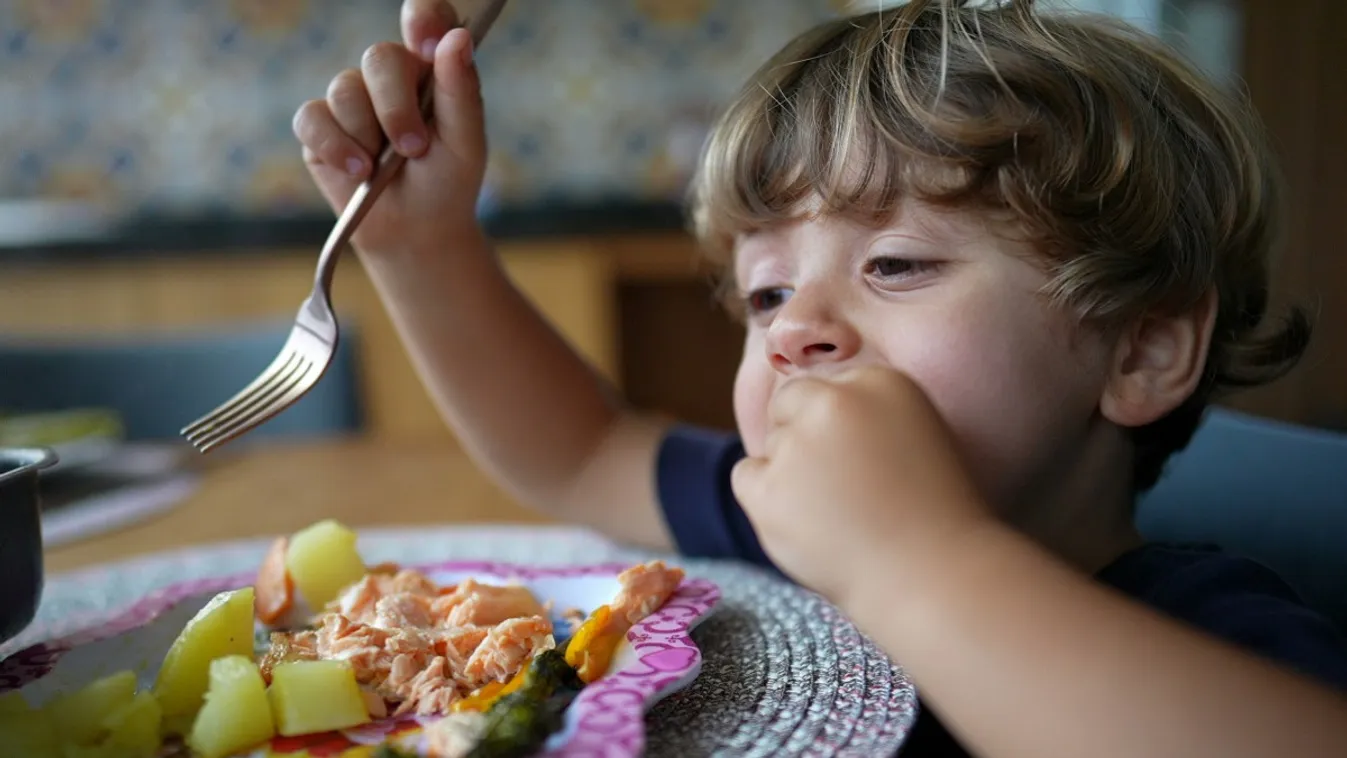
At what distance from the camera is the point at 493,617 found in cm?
52

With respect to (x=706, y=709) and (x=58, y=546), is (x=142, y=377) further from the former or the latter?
(x=706, y=709)

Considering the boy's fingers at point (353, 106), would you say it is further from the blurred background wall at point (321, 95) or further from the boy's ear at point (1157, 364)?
the blurred background wall at point (321, 95)

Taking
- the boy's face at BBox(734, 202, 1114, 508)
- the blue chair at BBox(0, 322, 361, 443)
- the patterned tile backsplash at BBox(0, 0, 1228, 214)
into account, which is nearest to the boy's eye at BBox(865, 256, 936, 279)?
the boy's face at BBox(734, 202, 1114, 508)

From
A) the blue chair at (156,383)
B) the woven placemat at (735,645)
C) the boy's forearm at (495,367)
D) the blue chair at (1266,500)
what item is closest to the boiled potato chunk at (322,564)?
the woven placemat at (735,645)

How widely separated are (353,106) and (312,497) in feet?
1.47

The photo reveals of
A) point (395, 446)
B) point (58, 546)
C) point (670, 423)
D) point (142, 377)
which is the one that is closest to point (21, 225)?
point (142, 377)

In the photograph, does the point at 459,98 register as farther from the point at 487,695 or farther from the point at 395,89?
the point at 487,695

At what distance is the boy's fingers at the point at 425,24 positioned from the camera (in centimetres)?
68

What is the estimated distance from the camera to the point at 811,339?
54 centimetres

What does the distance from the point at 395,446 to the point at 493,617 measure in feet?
2.48

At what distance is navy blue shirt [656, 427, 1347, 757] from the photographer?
1.58 ft

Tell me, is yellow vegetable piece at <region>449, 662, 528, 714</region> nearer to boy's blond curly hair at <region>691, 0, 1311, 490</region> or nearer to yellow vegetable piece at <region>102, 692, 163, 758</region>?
yellow vegetable piece at <region>102, 692, 163, 758</region>

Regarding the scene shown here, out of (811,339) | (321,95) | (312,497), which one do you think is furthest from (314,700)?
(321,95)

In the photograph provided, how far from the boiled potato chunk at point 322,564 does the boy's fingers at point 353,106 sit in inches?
10.1
